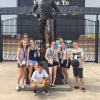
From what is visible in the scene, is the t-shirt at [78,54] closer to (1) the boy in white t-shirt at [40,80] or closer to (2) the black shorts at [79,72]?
(2) the black shorts at [79,72]

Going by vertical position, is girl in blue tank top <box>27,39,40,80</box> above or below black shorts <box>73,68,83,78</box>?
above

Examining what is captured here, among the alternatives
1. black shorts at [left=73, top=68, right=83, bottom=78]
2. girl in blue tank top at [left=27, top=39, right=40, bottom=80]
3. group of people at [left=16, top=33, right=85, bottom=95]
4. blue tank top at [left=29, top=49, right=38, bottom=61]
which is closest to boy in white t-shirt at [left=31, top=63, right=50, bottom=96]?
group of people at [left=16, top=33, right=85, bottom=95]

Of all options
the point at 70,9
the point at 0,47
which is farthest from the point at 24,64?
the point at 70,9

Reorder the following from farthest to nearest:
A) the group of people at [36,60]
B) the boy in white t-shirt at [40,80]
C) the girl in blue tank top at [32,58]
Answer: the girl in blue tank top at [32,58]
the group of people at [36,60]
the boy in white t-shirt at [40,80]

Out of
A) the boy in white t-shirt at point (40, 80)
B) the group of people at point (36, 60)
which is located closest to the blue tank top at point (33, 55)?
the group of people at point (36, 60)

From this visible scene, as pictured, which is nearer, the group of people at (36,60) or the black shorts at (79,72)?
the group of people at (36,60)

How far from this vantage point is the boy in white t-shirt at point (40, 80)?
5797 mm

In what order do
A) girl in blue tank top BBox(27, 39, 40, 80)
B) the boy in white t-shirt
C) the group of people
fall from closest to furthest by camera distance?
the boy in white t-shirt < the group of people < girl in blue tank top BBox(27, 39, 40, 80)

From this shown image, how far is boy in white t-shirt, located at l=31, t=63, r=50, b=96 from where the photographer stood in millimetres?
5797

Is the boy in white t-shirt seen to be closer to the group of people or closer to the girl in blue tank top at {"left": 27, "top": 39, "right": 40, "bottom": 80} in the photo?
the group of people

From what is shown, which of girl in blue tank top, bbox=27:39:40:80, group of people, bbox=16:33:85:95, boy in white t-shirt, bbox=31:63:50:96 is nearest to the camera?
boy in white t-shirt, bbox=31:63:50:96

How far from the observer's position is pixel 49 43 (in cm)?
723

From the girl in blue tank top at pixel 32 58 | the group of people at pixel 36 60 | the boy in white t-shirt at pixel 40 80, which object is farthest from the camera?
the girl in blue tank top at pixel 32 58

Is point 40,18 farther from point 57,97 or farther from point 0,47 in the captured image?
point 0,47
